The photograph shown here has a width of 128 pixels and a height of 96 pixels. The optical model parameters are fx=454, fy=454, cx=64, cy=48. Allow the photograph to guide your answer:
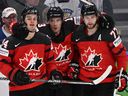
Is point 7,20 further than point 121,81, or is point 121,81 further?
point 7,20

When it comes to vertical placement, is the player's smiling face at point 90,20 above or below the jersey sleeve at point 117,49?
above

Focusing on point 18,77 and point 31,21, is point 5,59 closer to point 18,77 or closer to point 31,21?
point 18,77

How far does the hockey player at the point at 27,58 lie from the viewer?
3.65 m

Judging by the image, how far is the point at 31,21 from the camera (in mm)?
3715

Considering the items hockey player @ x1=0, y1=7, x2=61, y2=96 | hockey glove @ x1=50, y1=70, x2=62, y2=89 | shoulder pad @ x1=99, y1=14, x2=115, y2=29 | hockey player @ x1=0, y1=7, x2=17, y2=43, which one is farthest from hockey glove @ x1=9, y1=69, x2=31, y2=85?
hockey player @ x1=0, y1=7, x2=17, y2=43

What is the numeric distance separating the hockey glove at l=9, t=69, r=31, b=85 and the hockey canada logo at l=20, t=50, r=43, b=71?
0.10 m

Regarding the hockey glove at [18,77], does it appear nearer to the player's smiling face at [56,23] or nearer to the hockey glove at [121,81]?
the player's smiling face at [56,23]

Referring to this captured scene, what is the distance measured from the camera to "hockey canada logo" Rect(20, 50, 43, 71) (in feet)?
12.2

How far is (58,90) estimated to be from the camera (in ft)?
13.4

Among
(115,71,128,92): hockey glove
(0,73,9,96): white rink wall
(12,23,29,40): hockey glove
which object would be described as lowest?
(0,73,9,96): white rink wall

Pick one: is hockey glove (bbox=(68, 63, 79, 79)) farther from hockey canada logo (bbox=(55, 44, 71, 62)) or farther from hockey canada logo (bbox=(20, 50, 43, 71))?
hockey canada logo (bbox=(20, 50, 43, 71))

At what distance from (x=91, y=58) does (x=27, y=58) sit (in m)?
0.59

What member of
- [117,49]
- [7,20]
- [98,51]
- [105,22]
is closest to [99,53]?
[98,51]

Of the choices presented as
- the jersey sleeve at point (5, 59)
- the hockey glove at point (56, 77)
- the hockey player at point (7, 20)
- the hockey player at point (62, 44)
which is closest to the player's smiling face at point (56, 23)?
the hockey player at point (62, 44)
